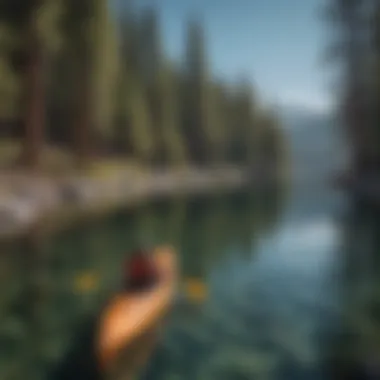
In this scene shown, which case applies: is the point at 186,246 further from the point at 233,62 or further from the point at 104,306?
the point at 233,62

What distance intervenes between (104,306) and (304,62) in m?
0.96

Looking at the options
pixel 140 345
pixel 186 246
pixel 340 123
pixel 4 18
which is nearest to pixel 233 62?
pixel 340 123

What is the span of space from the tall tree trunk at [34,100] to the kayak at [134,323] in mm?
506

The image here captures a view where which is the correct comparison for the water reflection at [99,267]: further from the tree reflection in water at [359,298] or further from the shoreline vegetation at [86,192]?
the tree reflection in water at [359,298]

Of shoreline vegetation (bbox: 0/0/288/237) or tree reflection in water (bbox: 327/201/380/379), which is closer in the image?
Answer: tree reflection in water (bbox: 327/201/380/379)

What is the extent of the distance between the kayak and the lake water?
1.5 inches

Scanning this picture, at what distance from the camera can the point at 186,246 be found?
1.94 m

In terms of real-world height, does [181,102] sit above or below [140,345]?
above

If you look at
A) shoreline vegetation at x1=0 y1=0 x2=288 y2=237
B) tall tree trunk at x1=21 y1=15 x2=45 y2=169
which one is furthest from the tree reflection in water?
tall tree trunk at x1=21 y1=15 x2=45 y2=169

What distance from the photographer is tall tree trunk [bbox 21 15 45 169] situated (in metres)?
1.96

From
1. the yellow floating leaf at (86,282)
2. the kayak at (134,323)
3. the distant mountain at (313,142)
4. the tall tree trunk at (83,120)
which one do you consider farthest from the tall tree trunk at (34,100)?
the distant mountain at (313,142)

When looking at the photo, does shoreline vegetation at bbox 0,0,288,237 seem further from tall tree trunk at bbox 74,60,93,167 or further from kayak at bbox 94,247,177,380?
kayak at bbox 94,247,177,380

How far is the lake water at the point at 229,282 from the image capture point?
1.78 metres

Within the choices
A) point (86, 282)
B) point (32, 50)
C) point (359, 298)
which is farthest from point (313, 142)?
point (32, 50)
